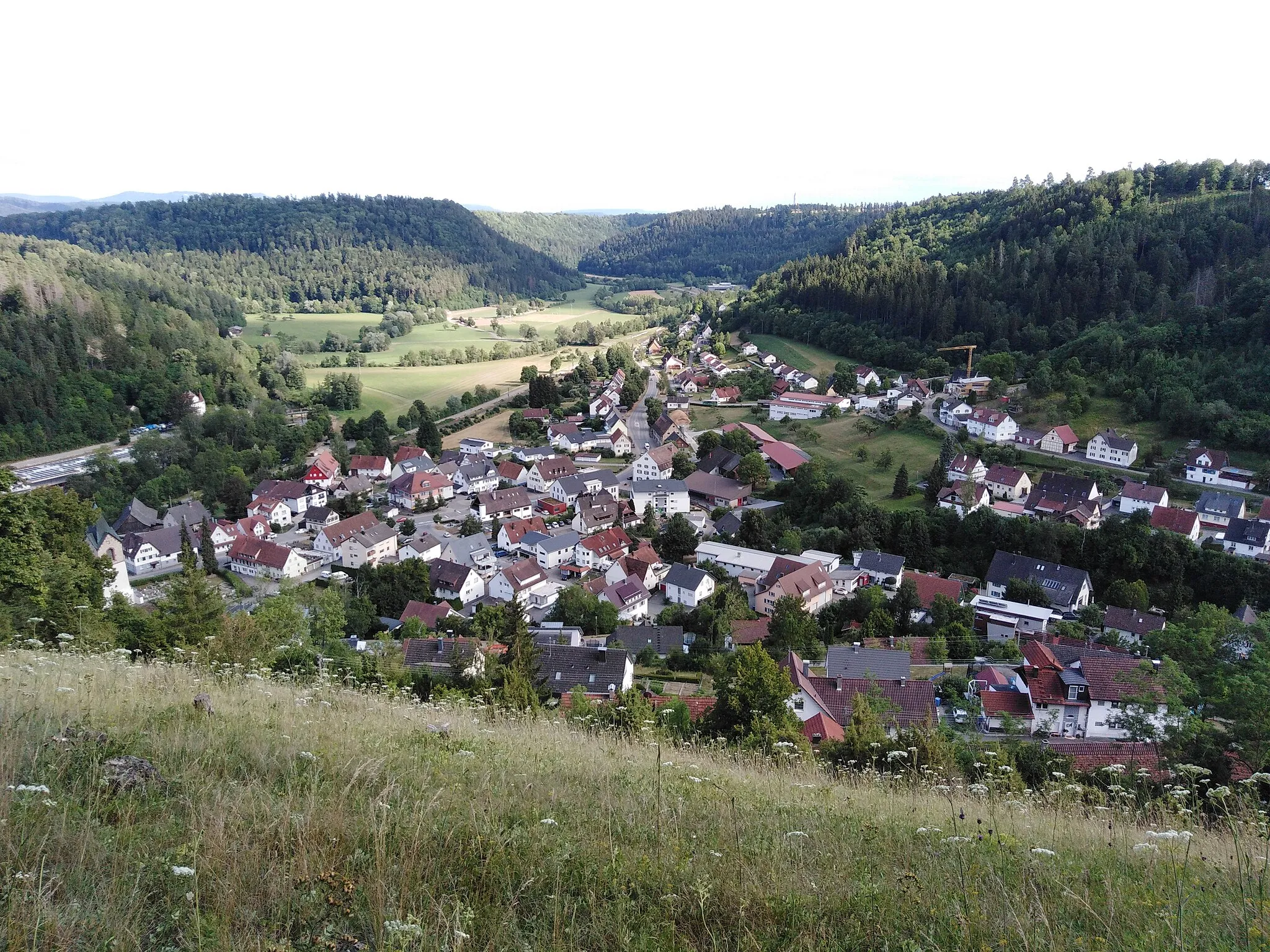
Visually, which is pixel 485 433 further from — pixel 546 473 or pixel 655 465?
pixel 655 465

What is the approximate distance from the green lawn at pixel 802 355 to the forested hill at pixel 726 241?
59.9m

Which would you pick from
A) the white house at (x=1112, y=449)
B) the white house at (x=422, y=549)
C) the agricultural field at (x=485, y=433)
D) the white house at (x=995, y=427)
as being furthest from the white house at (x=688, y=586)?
the agricultural field at (x=485, y=433)

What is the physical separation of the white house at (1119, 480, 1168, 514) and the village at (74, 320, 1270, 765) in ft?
0.38

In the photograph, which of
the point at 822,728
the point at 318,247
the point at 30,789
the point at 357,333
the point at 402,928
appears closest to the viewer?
the point at 402,928

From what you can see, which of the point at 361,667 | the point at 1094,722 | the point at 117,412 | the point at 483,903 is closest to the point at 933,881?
the point at 483,903

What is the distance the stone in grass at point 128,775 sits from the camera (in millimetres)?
3211

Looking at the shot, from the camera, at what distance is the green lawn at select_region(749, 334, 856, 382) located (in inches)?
2202

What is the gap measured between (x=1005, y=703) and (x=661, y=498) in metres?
19.8

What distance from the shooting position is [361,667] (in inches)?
430

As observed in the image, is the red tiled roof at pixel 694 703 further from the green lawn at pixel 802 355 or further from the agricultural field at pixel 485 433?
the green lawn at pixel 802 355

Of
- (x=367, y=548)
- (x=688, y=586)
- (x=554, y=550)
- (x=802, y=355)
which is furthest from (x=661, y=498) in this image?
(x=802, y=355)

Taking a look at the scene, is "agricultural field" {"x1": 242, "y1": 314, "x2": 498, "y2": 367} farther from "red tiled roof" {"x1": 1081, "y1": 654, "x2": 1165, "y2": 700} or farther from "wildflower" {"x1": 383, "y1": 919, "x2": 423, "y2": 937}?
"wildflower" {"x1": 383, "y1": 919, "x2": 423, "y2": 937}

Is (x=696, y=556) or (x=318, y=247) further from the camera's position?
(x=318, y=247)

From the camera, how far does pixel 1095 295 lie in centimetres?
4888
